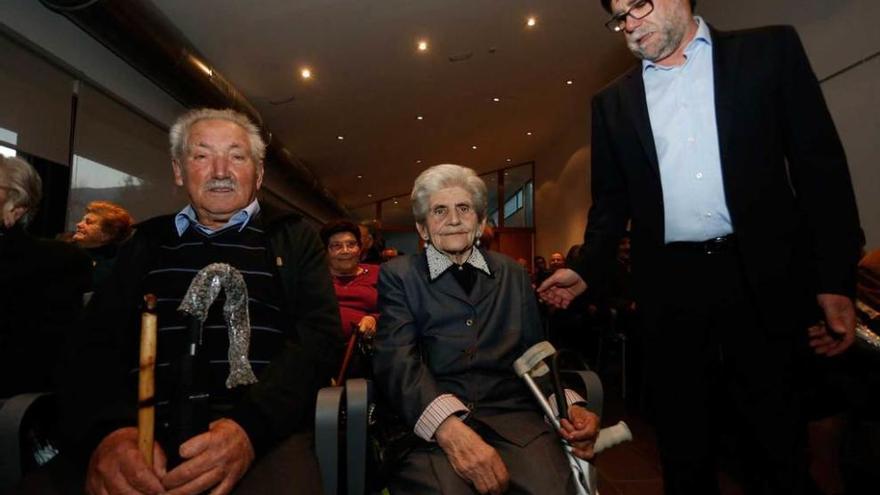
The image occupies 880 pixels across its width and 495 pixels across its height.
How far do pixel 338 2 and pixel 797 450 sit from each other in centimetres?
502

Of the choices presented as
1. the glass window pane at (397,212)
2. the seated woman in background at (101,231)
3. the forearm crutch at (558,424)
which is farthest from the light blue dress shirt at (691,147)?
the glass window pane at (397,212)

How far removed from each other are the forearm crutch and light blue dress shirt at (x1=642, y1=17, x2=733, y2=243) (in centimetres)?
50

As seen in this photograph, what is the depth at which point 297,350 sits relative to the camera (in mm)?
1230

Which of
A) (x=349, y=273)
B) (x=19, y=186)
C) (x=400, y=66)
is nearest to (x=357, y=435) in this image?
(x=19, y=186)

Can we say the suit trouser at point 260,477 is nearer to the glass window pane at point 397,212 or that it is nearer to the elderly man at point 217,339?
the elderly man at point 217,339

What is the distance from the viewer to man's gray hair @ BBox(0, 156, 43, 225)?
5.12 ft

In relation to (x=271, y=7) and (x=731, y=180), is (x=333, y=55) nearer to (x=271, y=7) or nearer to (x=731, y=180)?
(x=271, y=7)

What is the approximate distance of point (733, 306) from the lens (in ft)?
3.65

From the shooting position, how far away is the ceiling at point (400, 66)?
4789 millimetres

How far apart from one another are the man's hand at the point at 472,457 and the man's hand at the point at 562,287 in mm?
498

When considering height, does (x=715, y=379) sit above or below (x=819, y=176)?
below

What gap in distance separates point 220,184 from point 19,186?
0.91m

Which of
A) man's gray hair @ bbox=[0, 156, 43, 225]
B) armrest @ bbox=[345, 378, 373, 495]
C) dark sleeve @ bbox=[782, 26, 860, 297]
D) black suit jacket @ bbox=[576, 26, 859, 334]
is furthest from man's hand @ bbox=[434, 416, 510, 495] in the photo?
man's gray hair @ bbox=[0, 156, 43, 225]

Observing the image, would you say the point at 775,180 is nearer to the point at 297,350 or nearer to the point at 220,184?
the point at 297,350
